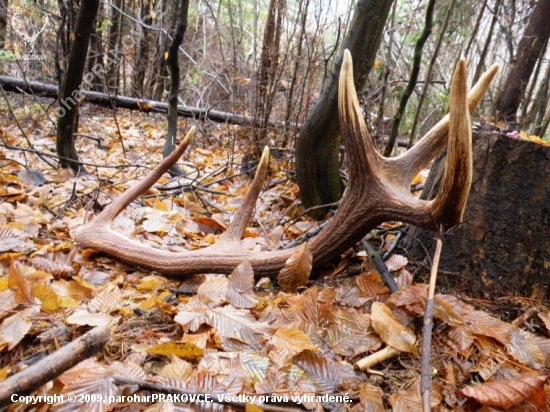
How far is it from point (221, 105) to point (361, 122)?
4712 millimetres

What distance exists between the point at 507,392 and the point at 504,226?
0.81 meters

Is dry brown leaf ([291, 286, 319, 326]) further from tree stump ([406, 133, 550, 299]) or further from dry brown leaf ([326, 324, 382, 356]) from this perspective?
tree stump ([406, 133, 550, 299])

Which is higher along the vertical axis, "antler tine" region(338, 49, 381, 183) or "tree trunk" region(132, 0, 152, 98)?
"tree trunk" region(132, 0, 152, 98)

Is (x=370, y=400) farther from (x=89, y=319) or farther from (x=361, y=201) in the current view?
(x=89, y=319)

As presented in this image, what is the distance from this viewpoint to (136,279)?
6.28 ft

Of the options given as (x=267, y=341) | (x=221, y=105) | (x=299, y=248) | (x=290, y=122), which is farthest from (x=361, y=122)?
(x=221, y=105)

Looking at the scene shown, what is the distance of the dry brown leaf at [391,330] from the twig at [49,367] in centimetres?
90

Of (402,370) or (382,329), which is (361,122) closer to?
(382,329)

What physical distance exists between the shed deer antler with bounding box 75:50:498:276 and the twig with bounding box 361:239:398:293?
16 cm

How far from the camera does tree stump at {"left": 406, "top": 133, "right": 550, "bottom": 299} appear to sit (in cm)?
162

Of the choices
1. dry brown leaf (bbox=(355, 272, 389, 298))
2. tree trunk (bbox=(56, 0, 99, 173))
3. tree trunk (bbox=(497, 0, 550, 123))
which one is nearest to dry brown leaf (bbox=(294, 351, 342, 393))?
dry brown leaf (bbox=(355, 272, 389, 298))

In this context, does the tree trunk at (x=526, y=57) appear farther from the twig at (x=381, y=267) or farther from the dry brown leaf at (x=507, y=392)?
the dry brown leaf at (x=507, y=392)

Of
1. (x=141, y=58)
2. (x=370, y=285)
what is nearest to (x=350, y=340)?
(x=370, y=285)

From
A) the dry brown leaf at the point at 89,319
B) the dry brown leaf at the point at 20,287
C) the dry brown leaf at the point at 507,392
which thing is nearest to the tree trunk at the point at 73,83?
the dry brown leaf at the point at 20,287
